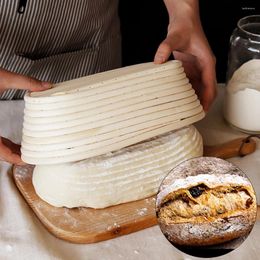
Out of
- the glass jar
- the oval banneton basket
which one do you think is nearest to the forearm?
the glass jar

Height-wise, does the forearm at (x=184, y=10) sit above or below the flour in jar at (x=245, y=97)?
above

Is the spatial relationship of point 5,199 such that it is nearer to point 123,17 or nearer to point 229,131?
point 229,131

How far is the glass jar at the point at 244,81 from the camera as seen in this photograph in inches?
41.3

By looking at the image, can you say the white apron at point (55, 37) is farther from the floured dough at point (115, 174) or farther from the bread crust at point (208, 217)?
the bread crust at point (208, 217)

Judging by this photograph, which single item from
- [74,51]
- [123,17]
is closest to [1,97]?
[74,51]

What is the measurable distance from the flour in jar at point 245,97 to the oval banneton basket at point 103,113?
0.20m

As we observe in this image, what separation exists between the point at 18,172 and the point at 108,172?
19 centimetres

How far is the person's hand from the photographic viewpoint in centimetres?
107

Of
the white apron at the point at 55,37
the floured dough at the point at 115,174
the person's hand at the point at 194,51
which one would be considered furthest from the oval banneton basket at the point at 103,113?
the white apron at the point at 55,37

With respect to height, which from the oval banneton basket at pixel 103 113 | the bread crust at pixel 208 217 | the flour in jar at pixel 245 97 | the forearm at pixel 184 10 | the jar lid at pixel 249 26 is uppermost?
the bread crust at pixel 208 217

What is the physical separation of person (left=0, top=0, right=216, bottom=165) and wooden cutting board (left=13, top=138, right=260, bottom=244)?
0.39 feet

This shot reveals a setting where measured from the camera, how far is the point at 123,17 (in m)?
2.05

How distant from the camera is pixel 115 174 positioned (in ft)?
2.85

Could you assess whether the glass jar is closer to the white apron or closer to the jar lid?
the jar lid
